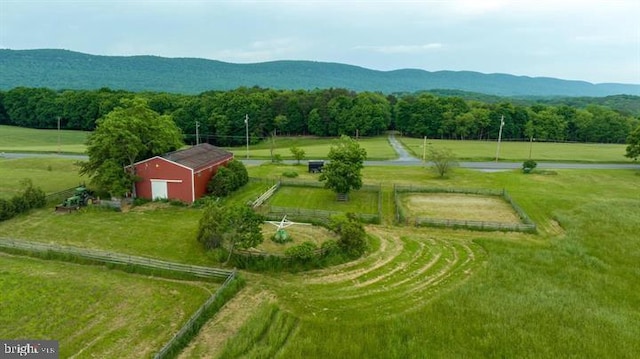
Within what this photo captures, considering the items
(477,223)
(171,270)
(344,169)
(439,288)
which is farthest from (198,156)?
(439,288)

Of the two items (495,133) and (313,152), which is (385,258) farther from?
(495,133)

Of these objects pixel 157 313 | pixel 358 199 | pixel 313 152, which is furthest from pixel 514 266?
pixel 313 152

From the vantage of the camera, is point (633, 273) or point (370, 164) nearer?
point (633, 273)

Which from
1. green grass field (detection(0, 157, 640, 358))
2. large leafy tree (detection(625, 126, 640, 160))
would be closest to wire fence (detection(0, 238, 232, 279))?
green grass field (detection(0, 157, 640, 358))

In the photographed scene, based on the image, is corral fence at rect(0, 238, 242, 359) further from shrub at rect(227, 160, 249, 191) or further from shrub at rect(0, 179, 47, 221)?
shrub at rect(227, 160, 249, 191)

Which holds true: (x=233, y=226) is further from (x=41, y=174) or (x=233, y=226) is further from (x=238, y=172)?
(x=41, y=174)

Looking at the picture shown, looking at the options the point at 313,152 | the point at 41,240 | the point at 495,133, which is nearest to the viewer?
the point at 41,240

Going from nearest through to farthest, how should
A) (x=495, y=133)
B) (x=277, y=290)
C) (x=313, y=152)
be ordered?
(x=277, y=290)
(x=313, y=152)
(x=495, y=133)
